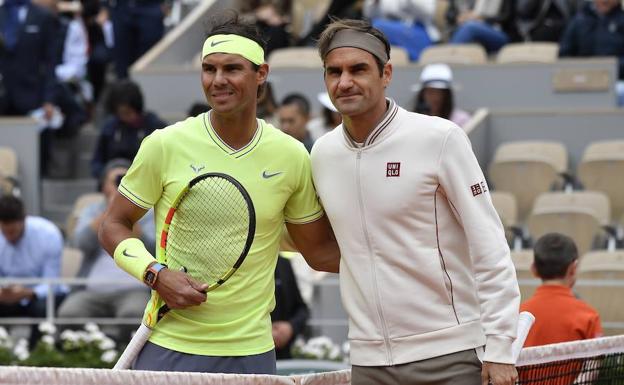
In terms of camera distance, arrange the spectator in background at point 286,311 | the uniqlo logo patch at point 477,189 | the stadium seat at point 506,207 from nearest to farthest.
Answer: the uniqlo logo patch at point 477,189, the spectator in background at point 286,311, the stadium seat at point 506,207

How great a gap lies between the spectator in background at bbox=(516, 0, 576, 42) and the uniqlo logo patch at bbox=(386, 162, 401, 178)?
38.7ft

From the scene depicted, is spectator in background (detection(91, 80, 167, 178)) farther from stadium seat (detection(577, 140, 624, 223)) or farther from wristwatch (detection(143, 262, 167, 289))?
wristwatch (detection(143, 262, 167, 289))

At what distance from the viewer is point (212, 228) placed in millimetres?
5020

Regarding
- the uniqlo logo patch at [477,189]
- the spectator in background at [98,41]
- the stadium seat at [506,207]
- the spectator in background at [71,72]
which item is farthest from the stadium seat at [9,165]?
the uniqlo logo patch at [477,189]

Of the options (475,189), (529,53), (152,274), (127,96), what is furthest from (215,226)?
(529,53)

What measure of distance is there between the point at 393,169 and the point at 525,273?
533cm

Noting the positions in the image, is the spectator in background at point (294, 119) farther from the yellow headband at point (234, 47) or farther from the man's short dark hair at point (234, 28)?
the yellow headband at point (234, 47)

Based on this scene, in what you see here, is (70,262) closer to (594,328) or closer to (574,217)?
(574,217)

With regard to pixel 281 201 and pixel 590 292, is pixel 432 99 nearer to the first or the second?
pixel 590 292

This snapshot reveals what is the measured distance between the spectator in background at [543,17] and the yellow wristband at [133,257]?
11845mm

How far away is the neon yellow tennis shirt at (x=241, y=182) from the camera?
5.00m

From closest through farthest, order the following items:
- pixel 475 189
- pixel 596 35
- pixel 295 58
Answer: pixel 475 189 → pixel 596 35 → pixel 295 58

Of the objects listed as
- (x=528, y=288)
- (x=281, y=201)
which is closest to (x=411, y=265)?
(x=281, y=201)

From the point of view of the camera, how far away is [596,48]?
1494 cm
